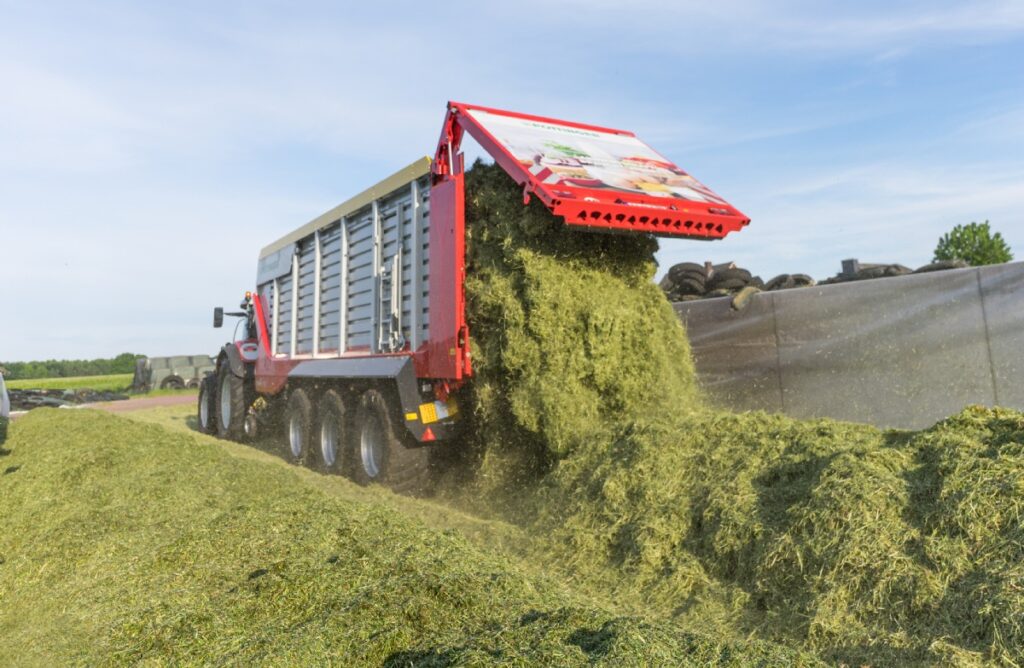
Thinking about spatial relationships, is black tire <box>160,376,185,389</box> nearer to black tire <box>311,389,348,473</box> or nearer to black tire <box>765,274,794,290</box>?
black tire <box>311,389,348,473</box>

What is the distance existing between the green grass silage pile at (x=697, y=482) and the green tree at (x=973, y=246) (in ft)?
76.5

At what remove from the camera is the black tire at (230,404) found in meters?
12.6

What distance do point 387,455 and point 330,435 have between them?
174 cm

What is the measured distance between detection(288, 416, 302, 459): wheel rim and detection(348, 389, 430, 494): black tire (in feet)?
6.91

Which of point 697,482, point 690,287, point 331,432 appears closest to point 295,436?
point 331,432

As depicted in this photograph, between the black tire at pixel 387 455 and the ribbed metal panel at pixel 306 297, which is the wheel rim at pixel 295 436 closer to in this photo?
the ribbed metal panel at pixel 306 297

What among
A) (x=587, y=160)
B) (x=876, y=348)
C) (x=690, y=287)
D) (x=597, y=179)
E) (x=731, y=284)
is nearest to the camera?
(x=597, y=179)

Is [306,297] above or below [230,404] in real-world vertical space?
above

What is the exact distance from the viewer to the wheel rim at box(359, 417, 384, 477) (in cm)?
811

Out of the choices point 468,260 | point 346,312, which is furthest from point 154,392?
point 468,260

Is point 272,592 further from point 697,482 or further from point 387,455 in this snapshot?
point 387,455

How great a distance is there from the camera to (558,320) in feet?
19.8

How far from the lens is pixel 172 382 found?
31438 mm

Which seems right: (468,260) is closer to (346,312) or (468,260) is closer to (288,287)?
(346,312)
